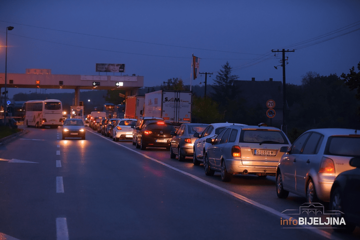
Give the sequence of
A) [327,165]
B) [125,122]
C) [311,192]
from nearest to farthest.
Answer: [327,165]
[311,192]
[125,122]

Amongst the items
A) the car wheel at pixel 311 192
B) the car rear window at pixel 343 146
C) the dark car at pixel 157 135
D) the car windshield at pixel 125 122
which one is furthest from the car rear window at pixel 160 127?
the car rear window at pixel 343 146

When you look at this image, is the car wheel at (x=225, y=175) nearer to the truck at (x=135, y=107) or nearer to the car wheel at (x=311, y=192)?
the car wheel at (x=311, y=192)

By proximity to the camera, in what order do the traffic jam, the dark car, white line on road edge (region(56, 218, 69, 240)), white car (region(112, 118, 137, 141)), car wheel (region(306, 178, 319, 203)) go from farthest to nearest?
white car (region(112, 118, 137, 141)) → the dark car → car wheel (region(306, 178, 319, 203)) → the traffic jam → white line on road edge (region(56, 218, 69, 240))

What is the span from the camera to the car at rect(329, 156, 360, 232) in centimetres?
645

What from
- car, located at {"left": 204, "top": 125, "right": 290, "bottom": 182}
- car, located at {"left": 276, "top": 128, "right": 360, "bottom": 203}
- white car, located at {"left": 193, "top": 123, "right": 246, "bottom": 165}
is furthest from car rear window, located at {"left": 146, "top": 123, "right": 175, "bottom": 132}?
car, located at {"left": 276, "top": 128, "right": 360, "bottom": 203}

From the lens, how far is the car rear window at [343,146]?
821 centimetres

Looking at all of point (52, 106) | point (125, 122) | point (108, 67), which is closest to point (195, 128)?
point (125, 122)

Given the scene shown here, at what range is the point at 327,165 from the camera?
8078 mm

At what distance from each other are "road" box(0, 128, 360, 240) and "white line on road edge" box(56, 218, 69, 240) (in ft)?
0.04

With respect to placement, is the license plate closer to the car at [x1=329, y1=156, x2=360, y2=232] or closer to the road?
the road

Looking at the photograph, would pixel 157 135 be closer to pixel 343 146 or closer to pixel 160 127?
pixel 160 127

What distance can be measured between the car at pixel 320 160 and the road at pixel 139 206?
0.65 metres

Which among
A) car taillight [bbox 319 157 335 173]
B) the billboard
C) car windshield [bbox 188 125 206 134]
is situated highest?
the billboard

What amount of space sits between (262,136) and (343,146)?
181 inches
